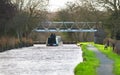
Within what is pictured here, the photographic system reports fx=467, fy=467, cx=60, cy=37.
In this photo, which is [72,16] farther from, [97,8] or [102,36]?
[97,8]

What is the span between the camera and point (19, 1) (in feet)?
302

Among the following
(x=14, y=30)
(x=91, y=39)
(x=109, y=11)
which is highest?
(x=109, y=11)

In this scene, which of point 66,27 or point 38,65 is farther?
point 66,27

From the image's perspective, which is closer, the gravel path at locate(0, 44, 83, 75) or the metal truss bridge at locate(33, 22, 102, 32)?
the gravel path at locate(0, 44, 83, 75)

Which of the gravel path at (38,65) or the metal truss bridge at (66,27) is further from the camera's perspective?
the metal truss bridge at (66,27)

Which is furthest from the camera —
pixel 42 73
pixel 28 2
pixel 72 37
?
pixel 72 37

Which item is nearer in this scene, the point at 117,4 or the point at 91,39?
the point at 117,4

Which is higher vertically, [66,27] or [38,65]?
[38,65]

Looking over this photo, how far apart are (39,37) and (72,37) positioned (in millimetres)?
12237

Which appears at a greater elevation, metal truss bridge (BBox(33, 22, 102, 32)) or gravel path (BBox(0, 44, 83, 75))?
gravel path (BBox(0, 44, 83, 75))

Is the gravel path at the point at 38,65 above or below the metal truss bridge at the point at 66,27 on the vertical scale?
above

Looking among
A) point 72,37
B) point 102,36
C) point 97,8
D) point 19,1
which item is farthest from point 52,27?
point 97,8

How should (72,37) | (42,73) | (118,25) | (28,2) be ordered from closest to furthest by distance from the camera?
(42,73) < (118,25) < (28,2) < (72,37)

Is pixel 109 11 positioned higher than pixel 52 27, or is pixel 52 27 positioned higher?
pixel 109 11
